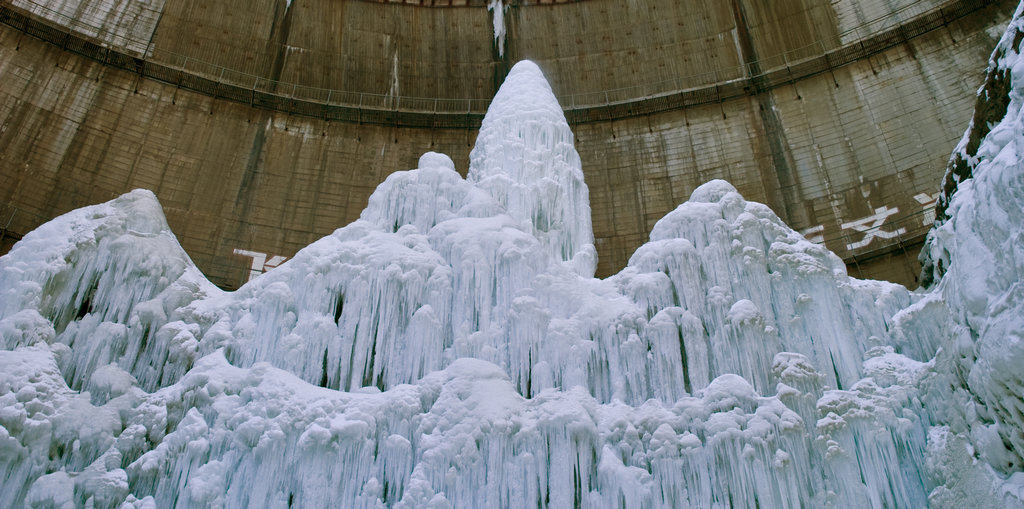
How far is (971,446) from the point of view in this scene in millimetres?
6840

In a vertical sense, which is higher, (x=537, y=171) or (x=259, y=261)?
(x=259, y=261)

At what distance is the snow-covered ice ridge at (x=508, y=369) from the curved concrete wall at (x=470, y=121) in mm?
6160

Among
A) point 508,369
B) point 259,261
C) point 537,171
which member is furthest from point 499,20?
point 508,369

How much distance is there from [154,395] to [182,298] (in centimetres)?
144

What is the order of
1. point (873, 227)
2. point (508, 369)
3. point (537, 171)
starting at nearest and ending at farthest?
1. point (508, 369)
2. point (537, 171)
3. point (873, 227)

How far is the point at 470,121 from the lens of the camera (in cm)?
1803

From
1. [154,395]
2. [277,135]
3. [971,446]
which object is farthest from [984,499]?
[277,135]

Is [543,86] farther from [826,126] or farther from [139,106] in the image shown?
[139,106]

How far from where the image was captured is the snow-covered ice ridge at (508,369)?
737 cm

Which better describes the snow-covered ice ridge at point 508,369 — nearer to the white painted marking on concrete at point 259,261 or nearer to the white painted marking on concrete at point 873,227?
the white painted marking on concrete at point 259,261

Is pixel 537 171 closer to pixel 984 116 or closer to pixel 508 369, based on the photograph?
pixel 508 369

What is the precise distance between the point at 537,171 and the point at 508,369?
391cm

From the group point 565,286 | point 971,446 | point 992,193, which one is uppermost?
point 565,286

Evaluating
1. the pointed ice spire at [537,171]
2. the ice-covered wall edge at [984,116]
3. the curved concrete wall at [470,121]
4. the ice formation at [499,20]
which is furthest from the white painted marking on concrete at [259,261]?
the ice-covered wall edge at [984,116]
